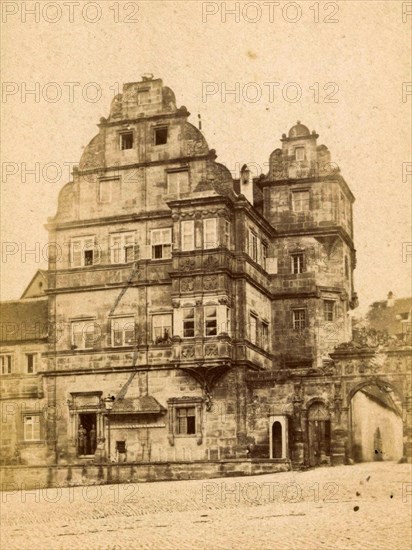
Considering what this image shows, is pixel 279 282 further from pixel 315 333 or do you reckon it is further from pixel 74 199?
pixel 74 199

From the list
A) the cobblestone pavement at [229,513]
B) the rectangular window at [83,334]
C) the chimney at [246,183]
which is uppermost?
the chimney at [246,183]

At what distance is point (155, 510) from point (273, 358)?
4.09m

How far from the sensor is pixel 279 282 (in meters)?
20.2

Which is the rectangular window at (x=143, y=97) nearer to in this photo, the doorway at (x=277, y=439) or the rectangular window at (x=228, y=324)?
the rectangular window at (x=228, y=324)

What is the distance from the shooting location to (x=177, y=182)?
1938 centimetres

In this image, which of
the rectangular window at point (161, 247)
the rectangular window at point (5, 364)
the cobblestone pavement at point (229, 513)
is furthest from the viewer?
the rectangular window at point (161, 247)

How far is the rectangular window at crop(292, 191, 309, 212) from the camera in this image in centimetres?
1934

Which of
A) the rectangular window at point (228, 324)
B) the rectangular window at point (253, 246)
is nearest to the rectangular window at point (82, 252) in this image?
the rectangular window at point (228, 324)

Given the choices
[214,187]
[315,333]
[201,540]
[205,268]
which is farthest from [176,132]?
[201,540]

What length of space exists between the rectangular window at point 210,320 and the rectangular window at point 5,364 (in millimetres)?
3336

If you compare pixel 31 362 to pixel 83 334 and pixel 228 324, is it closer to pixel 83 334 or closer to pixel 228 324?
pixel 83 334

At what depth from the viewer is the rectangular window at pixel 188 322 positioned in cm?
1875

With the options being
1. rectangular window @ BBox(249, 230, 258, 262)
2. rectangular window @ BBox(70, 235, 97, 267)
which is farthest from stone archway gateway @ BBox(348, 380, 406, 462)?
rectangular window @ BBox(70, 235, 97, 267)

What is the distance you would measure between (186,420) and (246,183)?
13.3 ft
